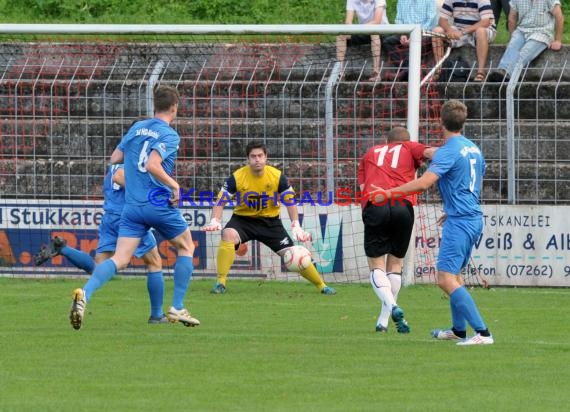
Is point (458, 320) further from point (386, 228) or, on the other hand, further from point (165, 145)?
point (165, 145)

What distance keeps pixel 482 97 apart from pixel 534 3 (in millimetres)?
1904

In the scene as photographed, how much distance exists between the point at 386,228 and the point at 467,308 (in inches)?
72.6

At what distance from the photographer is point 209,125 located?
1928 centimetres

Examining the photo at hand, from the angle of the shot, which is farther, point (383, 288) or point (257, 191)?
point (257, 191)

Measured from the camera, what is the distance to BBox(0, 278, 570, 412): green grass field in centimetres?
815

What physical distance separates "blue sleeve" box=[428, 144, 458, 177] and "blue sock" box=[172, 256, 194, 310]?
2551 millimetres

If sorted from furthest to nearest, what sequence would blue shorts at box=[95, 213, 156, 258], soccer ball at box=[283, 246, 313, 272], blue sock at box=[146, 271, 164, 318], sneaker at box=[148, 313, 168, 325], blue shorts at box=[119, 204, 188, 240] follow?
soccer ball at box=[283, 246, 313, 272] < blue shorts at box=[95, 213, 156, 258] < sneaker at box=[148, 313, 168, 325] < blue sock at box=[146, 271, 164, 318] < blue shorts at box=[119, 204, 188, 240]

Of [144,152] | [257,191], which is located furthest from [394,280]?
[257,191]

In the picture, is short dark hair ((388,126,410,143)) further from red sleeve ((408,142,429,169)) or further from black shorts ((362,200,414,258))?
black shorts ((362,200,414,258))

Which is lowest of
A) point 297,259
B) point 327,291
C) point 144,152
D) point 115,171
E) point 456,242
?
point 327,291

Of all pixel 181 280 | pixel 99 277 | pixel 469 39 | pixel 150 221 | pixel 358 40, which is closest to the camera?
pixel 99 277

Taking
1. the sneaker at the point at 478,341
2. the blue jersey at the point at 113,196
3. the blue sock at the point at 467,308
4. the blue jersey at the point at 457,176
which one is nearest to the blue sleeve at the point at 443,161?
the blue jersey at the point at 457,176

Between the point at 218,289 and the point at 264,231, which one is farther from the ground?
→ the point at 264,231

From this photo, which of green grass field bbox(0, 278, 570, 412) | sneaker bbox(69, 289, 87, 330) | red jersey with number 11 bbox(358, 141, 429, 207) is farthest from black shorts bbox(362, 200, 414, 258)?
sneaker bbox(69, 289, 87, 330)
